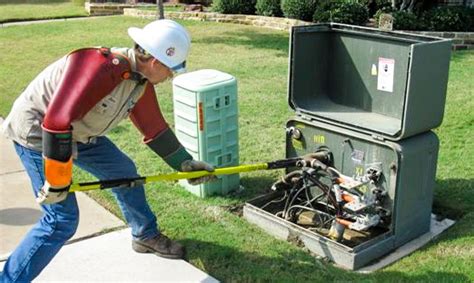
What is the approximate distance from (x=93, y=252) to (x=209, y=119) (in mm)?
1311

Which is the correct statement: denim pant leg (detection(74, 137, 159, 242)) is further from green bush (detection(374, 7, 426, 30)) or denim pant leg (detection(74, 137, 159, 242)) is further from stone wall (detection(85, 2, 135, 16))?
stone wall (detection(85, 2, 135, 16))

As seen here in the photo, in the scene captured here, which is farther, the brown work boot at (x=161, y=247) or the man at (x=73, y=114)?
the brown work boot at (x=161, y=247)

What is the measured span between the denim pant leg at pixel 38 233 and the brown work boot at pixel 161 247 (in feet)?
2.47

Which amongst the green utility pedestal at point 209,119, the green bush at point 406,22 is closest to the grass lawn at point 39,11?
the green bush at point 406,22

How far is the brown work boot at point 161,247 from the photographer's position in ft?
12.9

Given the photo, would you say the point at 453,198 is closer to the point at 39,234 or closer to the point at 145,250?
the point at 145,250

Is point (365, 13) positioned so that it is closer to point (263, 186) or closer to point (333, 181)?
point (263, 186)

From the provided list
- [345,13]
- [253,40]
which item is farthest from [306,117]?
[345,13]

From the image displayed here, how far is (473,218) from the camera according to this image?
438 centimetres

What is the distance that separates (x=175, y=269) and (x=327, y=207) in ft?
3.80

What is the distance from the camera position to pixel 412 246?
4082 mm

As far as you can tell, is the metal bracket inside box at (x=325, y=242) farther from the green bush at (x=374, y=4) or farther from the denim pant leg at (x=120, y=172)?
the green bush at (x=374, y=4)

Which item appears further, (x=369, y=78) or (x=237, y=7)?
(x=237, y=7)

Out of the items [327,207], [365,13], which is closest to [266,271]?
[327,207]
